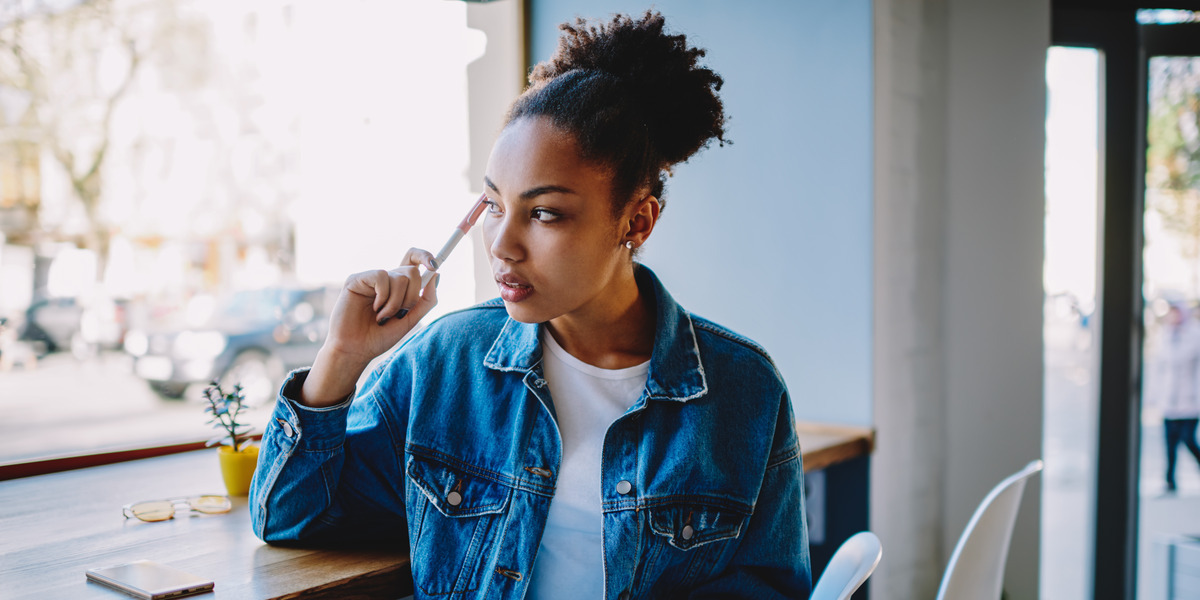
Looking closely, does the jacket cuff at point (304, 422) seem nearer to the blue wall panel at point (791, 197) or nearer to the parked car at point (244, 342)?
the parked car at point (244, 342)

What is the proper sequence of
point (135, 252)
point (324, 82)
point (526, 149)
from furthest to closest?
1. point (324, 82)
2. point (135, 252)
3. point (526, 149)

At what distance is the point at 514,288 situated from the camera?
1188mm

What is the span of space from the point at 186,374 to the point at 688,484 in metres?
1.69

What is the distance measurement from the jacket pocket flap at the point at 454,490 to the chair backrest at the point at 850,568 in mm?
435

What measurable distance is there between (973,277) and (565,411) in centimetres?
148

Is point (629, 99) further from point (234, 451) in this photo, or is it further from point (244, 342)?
point (244, 342)

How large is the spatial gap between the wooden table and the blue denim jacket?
54 mm

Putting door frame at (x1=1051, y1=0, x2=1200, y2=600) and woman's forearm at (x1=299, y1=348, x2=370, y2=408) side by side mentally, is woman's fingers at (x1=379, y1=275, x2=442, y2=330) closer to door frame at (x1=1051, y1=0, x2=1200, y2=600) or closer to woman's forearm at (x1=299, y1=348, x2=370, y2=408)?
woman's forearm at (x1=299, y1=348, x2=370, y2=408)

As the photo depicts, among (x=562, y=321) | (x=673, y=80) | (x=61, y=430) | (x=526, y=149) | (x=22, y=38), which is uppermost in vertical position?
(x=22, y=38)

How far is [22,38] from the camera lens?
1819mm

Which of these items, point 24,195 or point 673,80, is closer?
point 673,80

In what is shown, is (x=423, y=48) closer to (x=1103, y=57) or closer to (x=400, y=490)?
(x=400, y=490)

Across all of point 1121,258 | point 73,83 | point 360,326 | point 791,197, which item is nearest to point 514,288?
point 360,326

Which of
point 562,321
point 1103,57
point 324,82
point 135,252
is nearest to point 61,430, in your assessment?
point 135,252
